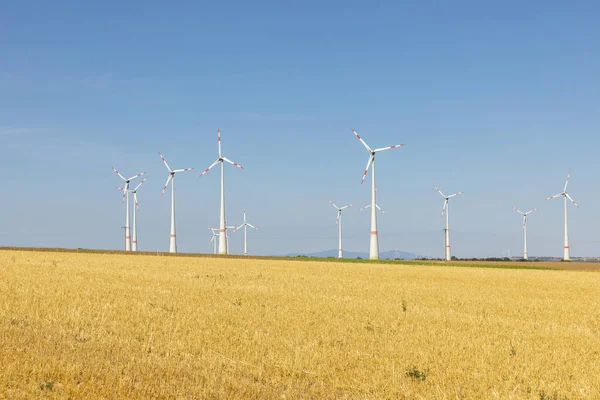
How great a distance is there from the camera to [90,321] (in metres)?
20.2

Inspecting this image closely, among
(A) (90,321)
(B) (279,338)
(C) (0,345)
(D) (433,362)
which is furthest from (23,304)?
(D) (433,362)

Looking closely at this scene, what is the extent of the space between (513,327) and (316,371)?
11.6m

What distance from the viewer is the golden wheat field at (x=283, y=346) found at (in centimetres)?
1273

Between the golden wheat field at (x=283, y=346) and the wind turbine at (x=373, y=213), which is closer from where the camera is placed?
the golden wheat field at (x=283, y=346)

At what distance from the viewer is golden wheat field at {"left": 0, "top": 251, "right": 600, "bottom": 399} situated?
1273cm

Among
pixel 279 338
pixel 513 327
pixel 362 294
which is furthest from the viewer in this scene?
pixel 362 294

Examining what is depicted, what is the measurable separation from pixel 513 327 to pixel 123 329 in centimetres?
1399

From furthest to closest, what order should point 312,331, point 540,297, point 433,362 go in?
point 540,297, point 312,331, point 433,362

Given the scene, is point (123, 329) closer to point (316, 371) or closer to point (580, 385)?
point (316, 371)

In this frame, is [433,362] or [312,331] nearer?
[433,362]

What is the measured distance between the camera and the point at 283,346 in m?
17.0

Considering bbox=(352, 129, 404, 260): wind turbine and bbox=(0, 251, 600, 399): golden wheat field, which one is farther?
bbox=(352, 129, 404, 260): wind turbine

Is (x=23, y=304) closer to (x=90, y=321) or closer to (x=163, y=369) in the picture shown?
(x=90, y=321)

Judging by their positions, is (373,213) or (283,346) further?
(373,213)
